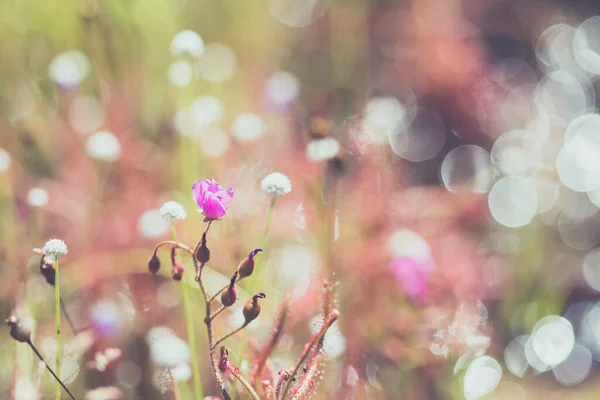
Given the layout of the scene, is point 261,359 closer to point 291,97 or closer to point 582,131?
point 291,97

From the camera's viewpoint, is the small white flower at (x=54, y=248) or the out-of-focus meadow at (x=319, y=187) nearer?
the small white flower at (x=54, y=248)

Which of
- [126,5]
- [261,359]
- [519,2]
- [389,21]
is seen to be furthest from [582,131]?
[261,359]

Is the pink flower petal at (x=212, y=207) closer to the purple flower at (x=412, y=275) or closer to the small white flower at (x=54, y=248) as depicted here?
the small white flower at (x=54, y=248)

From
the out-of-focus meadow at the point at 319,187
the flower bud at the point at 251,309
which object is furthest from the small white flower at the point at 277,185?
the flower bud at the point at 251,309

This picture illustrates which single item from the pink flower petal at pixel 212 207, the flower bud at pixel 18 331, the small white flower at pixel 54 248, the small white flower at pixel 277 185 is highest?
the small white flower at pixel 277 185

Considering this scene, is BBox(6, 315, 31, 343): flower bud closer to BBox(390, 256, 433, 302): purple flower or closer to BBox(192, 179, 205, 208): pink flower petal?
BBox(192, 179, 205, 208): pink flower petal

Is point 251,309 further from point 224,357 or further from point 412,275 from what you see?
point 412,275

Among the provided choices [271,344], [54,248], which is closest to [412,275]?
[271,344]
